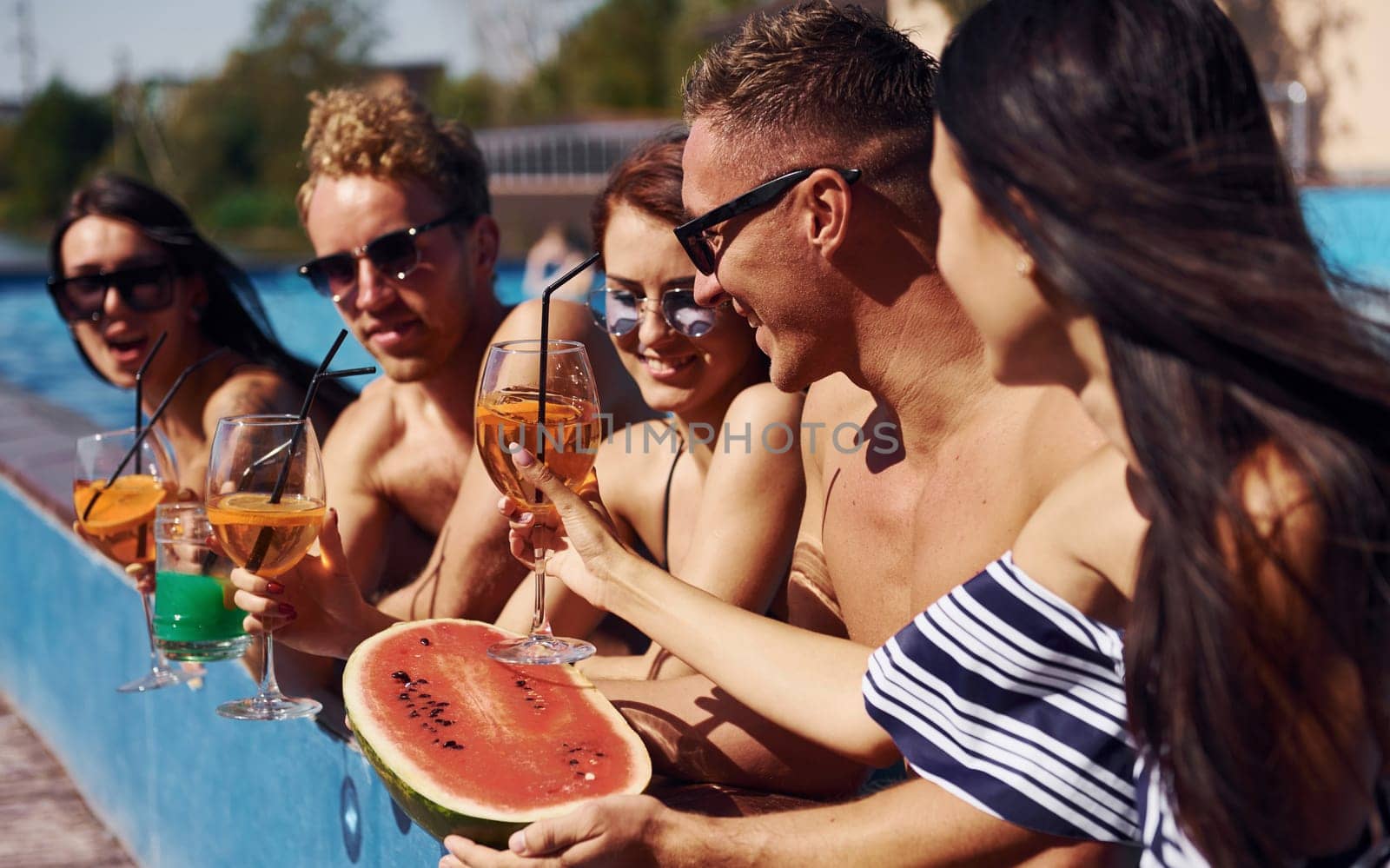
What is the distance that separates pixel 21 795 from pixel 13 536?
1.34 m

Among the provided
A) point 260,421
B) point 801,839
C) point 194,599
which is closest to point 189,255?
point 194,599

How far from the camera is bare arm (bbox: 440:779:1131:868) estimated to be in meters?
1.96

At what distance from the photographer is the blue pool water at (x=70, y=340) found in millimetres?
20984

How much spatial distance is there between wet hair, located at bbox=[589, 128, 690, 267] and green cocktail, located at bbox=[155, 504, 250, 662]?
1.16 m

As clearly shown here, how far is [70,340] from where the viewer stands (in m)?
22.0

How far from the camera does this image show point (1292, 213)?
1.62 meters

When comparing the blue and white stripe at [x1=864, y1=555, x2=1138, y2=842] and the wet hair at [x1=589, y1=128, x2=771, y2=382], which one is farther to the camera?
the wet hair at [x1=589, y1=128, x2=771, y2=382]

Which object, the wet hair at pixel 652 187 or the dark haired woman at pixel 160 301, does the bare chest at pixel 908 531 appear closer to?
the wet hair at pixel 652 187

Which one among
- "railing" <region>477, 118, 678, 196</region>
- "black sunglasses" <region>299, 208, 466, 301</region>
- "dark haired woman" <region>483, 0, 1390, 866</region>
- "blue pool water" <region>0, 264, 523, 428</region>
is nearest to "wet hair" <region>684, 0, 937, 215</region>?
"dark haired woman" <region>483, 0, 1390, 866</region>

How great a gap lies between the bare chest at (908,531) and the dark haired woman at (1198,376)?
55 cm

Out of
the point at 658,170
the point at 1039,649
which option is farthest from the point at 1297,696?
the point at 658,170

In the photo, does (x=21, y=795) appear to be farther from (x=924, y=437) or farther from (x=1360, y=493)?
(x=1360, y=493)

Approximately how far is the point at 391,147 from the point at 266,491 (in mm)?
Result: 1637

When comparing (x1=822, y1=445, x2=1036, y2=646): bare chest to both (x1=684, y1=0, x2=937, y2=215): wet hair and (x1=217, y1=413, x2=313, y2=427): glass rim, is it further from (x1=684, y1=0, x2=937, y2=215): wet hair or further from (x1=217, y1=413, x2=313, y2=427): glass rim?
(x1=217, y1=413, x2=313, y2=427): glass rim
